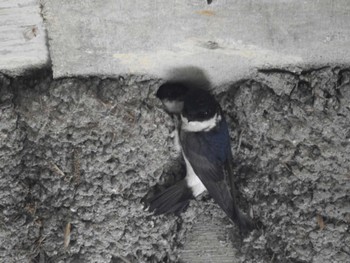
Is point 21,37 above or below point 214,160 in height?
above

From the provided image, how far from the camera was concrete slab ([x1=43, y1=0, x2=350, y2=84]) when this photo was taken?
8.49 feet

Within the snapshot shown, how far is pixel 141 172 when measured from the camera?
3.12 meters

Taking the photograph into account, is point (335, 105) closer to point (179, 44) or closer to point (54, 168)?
point (179, 44)

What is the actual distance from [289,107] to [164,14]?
0.75 meters

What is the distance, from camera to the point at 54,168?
3.11 meters

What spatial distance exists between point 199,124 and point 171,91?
0.20 meters

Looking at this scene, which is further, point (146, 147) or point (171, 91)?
point (146, 147)

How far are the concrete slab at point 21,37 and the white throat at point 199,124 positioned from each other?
0.69m

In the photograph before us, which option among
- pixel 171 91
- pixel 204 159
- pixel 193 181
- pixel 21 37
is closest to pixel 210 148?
pixel 204 159

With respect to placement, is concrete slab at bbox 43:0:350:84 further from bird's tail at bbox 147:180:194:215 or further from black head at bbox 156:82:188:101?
bird's tail at bbox 147:180:194:215

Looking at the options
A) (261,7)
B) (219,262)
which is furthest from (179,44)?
(219,262)

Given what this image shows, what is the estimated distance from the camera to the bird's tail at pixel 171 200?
3.07 m

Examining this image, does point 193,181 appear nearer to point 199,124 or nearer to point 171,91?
point 199,124

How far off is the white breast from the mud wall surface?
0.25ft
